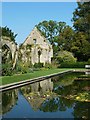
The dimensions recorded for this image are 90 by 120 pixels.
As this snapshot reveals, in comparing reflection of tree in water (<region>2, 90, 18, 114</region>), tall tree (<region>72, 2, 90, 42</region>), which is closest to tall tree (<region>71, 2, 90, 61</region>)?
tall tree (<region>72, 2, 90, 42</region>)

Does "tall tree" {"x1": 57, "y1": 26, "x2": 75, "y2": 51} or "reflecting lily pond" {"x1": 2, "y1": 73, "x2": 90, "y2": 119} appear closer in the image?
"reflecting lily pond" {"x1": 2, "y1": 73, "x2": 90, "y2": 119}

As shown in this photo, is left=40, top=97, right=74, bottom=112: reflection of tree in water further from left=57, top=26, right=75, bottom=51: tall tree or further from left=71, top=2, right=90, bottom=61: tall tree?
left=57, top=26, right=75, bottom=51: tall tree

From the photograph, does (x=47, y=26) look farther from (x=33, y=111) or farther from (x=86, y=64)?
(x=33, y=111)

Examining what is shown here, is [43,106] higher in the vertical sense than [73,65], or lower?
lower

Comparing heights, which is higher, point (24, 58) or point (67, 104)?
point (24, 58)

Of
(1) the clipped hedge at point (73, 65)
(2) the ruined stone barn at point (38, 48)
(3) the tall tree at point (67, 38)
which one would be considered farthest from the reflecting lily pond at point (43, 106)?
(3) the tall tree at point (67, 38)

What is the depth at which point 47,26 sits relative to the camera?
74.9 m

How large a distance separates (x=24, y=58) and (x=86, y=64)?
490 inches

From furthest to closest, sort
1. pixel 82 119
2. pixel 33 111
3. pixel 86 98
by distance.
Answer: pixel 86 98, pixel 33 111, pixel 82 119

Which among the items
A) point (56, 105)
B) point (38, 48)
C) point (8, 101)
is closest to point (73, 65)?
point (38, 48)

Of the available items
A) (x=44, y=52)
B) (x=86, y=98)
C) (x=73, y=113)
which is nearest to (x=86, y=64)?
(x=44, y=52)

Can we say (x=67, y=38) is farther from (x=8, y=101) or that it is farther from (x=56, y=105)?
(x=56, y=105)

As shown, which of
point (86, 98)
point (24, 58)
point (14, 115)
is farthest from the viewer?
point (24, 58)

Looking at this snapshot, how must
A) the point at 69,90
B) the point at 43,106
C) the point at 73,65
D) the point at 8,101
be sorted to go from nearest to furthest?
the point at 43,106
the point at 8,101
the point at 69,90
the point at 73,65
